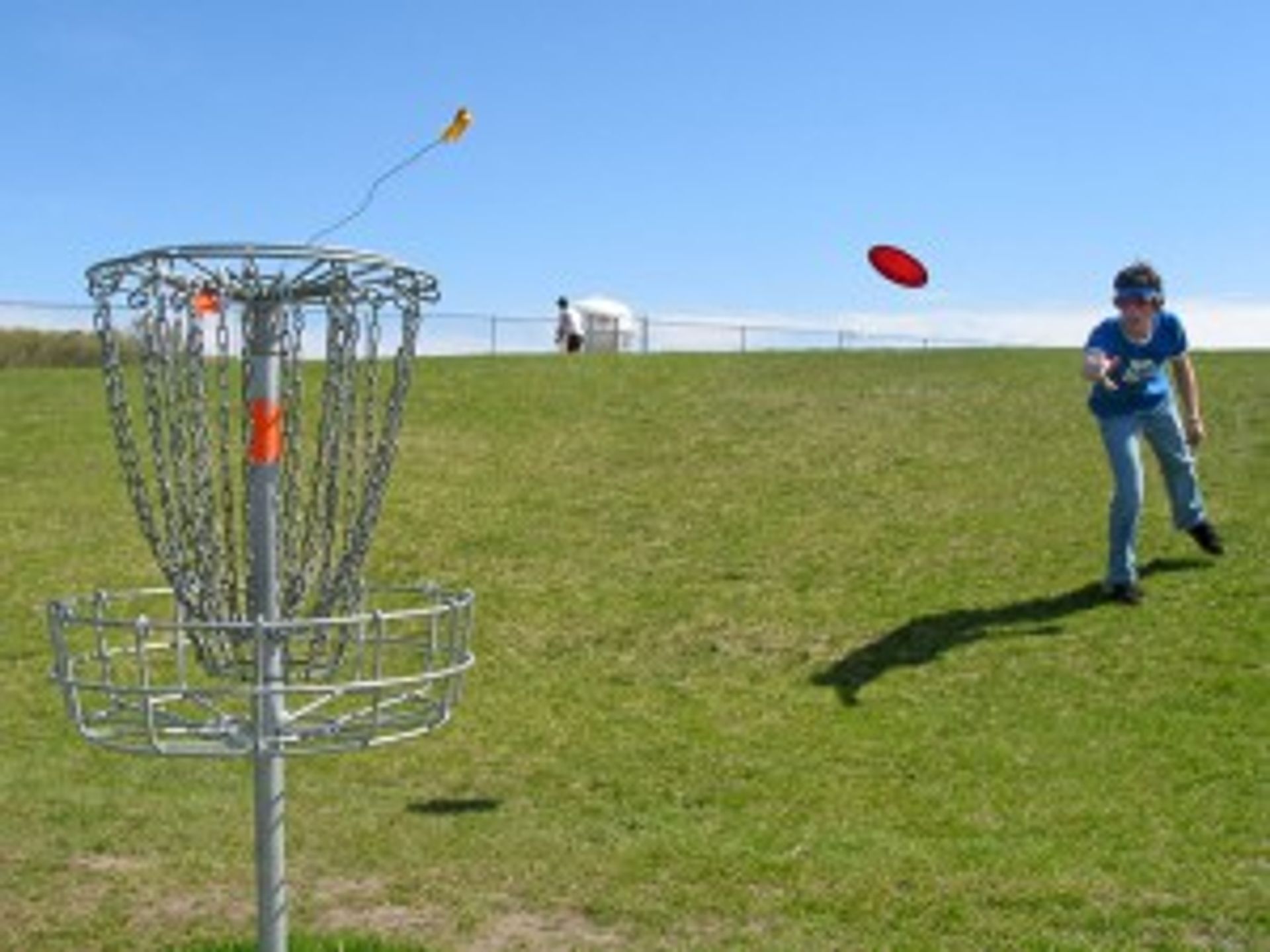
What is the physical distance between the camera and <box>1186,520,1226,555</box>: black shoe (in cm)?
1057

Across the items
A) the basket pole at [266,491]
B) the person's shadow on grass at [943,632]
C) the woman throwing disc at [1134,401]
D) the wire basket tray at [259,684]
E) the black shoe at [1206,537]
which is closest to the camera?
the wire basket tray at [259,684]

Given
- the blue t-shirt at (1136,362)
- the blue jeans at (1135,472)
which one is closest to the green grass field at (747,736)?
the blue jeans at (1135,472)

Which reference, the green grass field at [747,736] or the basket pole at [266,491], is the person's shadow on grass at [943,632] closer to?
the green grass field at [747,736]

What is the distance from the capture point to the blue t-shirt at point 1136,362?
973 centimetres

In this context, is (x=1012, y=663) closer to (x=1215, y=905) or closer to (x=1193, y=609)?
(x=1193, y=609)

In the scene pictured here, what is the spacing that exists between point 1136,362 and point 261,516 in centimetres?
713

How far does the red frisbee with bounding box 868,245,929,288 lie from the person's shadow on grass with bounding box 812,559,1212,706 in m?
3.29

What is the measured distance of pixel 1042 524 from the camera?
12336 mm

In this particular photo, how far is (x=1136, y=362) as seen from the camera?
980cm

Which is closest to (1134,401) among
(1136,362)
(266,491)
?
(1136,362)

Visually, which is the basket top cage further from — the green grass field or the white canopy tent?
the white canopy tent

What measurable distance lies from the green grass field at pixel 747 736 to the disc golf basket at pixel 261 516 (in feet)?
5.50

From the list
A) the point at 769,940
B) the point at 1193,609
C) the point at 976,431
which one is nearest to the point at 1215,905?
the point at 769,940

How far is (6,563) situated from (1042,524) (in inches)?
309
